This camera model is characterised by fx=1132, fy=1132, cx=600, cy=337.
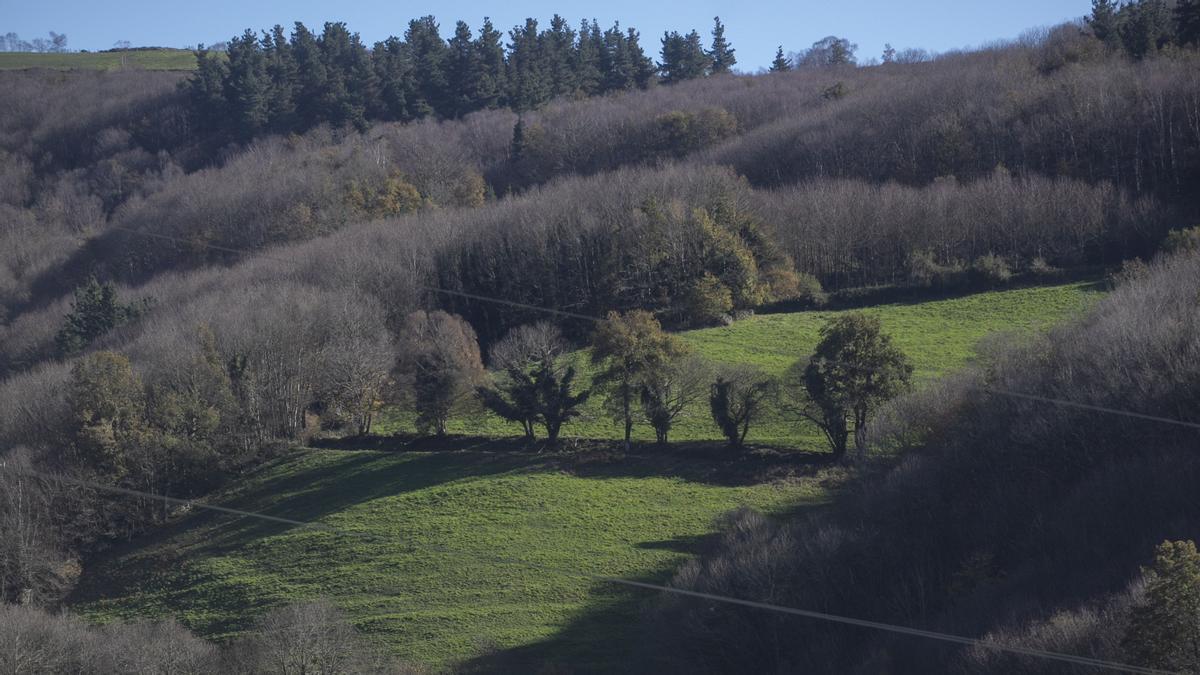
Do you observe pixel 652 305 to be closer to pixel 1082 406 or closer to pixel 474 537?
pixel 474 537

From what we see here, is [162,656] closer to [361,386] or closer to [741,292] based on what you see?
[361,386]

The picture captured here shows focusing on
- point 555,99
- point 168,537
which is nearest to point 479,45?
point 555,99

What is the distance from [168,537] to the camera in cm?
4738

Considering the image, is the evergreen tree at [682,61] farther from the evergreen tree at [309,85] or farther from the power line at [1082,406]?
the power line at [1082,406]

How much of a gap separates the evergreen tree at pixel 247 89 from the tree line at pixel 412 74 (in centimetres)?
11

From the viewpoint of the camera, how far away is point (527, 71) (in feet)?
386

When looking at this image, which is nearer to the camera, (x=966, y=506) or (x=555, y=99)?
(x=966, y=506)

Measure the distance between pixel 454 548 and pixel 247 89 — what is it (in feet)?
297

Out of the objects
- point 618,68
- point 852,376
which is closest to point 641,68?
point 618,68

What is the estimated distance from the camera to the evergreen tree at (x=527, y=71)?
116m

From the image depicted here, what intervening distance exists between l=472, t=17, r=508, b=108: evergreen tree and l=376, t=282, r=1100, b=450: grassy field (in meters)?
63.1

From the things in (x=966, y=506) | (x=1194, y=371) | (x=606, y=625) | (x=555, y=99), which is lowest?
(x=606, y=625)

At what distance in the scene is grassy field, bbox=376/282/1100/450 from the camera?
47.3m

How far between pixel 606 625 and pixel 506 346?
85.5 ft
